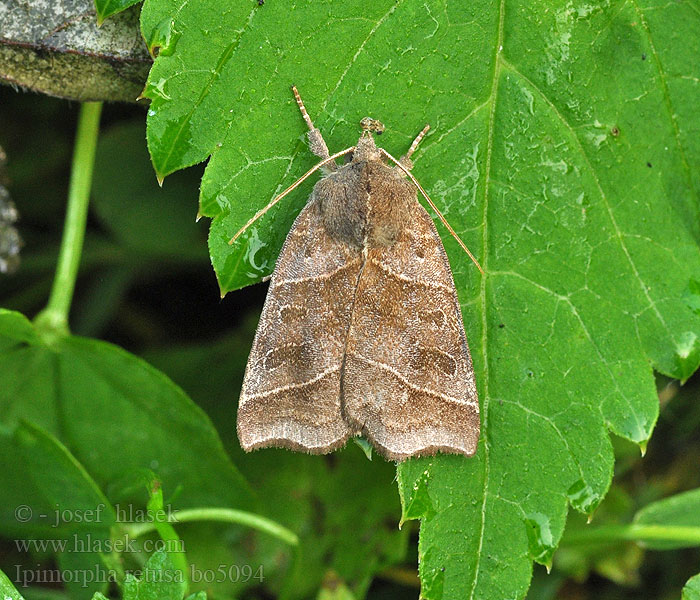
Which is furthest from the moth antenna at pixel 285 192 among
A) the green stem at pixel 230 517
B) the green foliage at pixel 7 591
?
the green foliage at pixel 7 591

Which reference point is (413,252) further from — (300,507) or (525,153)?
(300,507)

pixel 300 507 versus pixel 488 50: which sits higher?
pixel 488 50

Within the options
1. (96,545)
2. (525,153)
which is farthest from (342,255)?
(96,545)

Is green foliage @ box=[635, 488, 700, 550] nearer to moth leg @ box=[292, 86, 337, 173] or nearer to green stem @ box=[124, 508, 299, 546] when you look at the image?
green stem @ box=[124, 508, 299, 546]

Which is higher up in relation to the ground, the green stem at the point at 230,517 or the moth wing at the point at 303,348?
the moth wing at the point at 303,348

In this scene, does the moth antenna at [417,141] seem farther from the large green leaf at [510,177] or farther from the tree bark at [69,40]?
the tree bark at [69,40]

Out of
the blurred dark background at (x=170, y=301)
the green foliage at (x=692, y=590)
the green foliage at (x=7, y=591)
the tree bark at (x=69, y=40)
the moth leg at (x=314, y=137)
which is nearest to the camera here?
the green foliage at (x=7, y=591)

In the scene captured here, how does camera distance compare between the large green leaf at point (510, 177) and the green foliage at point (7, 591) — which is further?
the large green leaf at point (510, 177)
